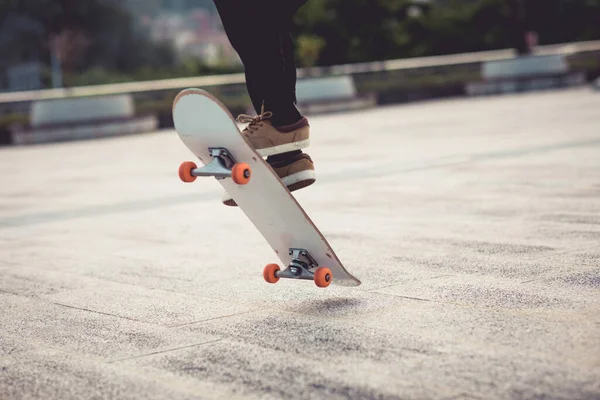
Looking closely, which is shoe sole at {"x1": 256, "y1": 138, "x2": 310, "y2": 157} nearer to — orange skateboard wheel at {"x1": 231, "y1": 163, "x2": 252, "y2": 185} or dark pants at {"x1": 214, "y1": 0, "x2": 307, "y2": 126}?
dark pants at {"x1": 214, "y1": 0, "x2": 307, "y2": 126}

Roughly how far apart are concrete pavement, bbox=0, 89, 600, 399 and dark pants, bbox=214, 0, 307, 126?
88 centimetres

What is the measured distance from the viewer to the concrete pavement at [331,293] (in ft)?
10.6

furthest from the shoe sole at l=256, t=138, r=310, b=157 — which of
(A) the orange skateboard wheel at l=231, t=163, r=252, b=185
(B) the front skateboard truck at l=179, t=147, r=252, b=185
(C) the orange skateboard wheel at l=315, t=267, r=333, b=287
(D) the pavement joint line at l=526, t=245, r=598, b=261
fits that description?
(D) the pavement joint line at l=526, t=245, r=598, b=261

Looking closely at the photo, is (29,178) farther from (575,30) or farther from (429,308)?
(575,30)

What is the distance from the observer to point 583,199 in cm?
704

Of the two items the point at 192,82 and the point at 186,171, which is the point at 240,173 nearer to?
the point at 186,171

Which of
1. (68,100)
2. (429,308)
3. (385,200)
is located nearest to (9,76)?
(68,100)

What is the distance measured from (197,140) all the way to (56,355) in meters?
1.06

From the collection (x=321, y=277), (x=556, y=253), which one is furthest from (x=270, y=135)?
(x=556, y=253)

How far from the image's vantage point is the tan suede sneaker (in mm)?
4418

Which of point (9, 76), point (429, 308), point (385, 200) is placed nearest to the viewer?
point (429, 308)

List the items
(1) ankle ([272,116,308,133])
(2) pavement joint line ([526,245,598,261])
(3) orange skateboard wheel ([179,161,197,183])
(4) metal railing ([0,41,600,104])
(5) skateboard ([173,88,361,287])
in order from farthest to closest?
(4) metal railing ([0,41,600,104])
(2) pavement joint line ([526,245,598,261])
(1) ankle ([272,116,308,133])
(3) orange skateboard wheel ([179,161,197,183])
(5) skateboard ([173,88,361,287])

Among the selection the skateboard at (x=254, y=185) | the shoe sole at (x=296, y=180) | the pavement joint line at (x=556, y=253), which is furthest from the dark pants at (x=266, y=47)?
the pavement joint line at (x=556, y=253)

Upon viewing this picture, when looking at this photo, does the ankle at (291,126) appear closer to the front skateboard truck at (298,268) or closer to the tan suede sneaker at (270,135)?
the tan suede sneaker at (270,135)
